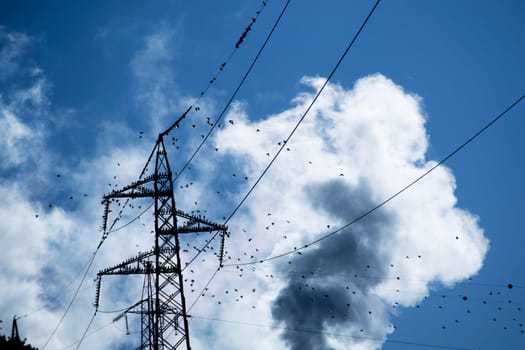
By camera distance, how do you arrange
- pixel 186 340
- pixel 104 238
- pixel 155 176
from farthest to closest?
pixel 104 238
pixel 155 176
pixel 186 340

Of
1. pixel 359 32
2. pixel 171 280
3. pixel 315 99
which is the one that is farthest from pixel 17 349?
pixel 359 32

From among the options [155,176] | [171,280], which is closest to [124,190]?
[155,176]

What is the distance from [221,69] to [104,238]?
11950mm

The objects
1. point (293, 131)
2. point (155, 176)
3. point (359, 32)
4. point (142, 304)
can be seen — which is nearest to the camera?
point (359, 32)

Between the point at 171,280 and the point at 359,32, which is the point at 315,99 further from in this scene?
the point at 171,280

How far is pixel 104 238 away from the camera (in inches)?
720

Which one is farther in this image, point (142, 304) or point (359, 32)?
Answer: point (142, 304)

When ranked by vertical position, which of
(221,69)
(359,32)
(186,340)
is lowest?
(186,340)

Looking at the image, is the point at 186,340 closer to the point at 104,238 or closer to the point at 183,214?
the point at 183,214

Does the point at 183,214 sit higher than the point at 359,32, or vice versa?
the point at 183,214

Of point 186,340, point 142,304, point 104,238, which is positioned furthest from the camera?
point 142,304

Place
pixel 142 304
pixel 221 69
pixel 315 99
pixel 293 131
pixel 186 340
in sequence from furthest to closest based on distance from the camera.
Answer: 1. pixel 142 304
2. pixel 186 340
3. pixel 221 69
4. pixel 293 131
5. pixel 315 99

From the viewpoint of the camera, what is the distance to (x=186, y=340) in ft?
44.8

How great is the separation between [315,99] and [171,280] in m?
10.4
